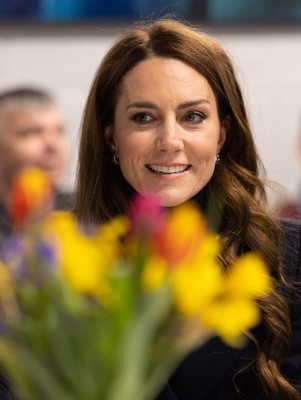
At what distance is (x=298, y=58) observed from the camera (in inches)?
194

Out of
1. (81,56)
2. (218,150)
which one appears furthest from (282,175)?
(218,150)

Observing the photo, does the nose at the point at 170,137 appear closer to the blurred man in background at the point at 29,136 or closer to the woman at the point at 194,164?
the woman at the point at 194,164

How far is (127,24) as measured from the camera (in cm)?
491

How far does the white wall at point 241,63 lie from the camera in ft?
16.0

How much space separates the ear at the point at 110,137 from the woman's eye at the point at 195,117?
25 centimetres

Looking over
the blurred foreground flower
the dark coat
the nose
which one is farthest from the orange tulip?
the dark coat

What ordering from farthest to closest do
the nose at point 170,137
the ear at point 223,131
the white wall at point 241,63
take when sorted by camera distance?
the white wall at point 241,63 < the ear at point 223,131 < the nose at point 170,137

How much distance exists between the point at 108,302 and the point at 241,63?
158 inches

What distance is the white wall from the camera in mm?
4871

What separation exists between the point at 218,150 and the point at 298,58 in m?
2.95

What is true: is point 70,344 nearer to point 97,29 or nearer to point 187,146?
point 187,146

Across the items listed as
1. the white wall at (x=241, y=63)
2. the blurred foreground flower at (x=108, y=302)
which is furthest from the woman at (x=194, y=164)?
the white wall at (x=241, y=63)

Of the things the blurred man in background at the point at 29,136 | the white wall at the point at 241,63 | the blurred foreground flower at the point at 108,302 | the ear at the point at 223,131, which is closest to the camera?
the blurred foreground flower at the point at 108,302

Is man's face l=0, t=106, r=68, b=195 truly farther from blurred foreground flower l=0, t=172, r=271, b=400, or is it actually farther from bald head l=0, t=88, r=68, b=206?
blurred foreground flower l=0, t=172, r=271, b=400
